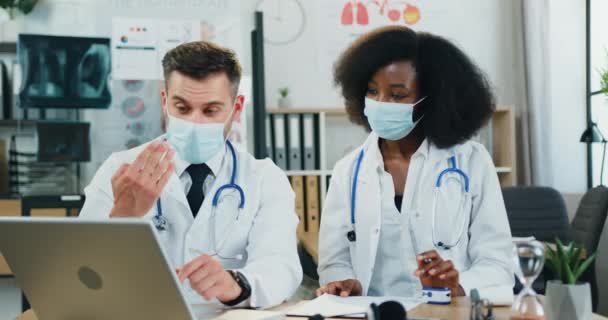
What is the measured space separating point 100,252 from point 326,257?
0.94 m

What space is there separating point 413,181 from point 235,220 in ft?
1.72

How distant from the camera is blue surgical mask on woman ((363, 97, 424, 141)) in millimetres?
1940

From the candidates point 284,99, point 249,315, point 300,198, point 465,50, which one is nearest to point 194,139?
point 249,315

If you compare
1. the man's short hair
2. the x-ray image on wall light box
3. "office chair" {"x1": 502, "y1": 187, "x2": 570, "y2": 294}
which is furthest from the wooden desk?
the x-ray image on wall light box

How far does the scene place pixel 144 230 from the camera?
0.98 meters

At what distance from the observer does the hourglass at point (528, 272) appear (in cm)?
104

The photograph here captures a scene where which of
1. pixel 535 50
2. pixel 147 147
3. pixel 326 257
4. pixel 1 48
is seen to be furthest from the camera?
pixel 535 50

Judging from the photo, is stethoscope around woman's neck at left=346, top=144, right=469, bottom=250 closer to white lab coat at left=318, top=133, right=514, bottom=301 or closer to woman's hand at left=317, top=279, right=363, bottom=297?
white lab coat at left=318, top=133, right=514, bottom=301

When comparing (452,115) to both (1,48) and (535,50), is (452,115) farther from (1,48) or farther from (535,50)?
(1,48)

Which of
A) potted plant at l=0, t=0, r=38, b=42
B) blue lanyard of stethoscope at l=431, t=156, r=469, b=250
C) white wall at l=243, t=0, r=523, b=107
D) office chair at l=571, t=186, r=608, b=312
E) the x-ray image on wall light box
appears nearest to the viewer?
blue lanyard of stethoscope at l=431, t=156, r=469, b=250

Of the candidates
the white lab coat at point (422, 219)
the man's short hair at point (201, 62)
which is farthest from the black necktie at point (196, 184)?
the white lab coat at point (422, 219)

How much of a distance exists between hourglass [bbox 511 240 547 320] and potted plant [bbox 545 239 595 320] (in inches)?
1.2

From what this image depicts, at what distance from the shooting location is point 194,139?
179 cm

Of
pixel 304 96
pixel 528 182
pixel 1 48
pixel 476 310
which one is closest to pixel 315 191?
pixel 304 96
